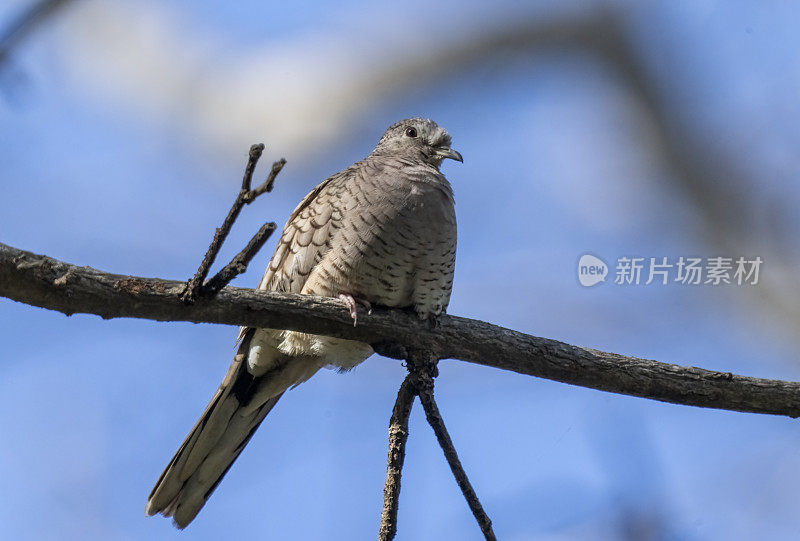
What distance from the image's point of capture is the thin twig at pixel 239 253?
2.37 meters

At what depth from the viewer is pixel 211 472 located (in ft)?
13.4

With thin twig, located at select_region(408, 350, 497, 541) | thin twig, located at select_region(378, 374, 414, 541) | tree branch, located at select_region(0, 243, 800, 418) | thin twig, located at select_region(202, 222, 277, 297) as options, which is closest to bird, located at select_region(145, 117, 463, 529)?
tree branch, located at select_region(0, 243, 800, 418)

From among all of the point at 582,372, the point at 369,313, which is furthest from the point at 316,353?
the point at 582,372

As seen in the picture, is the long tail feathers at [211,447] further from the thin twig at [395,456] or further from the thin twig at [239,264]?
the thin twig at [239,264]

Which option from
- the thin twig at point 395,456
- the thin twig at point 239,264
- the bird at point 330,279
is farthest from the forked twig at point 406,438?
the thin twig at point 239,264

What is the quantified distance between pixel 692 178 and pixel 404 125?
70.5 inches

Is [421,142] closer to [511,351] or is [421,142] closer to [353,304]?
[353,304]

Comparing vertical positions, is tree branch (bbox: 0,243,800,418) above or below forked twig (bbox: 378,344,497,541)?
above

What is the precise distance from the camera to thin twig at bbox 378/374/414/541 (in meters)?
2.83

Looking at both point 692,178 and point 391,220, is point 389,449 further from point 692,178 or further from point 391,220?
point 692,178

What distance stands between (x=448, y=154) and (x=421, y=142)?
23 centimetres

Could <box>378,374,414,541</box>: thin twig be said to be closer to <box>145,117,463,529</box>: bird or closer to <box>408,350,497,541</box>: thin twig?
<box>408,350,497,541</box>: thin twig

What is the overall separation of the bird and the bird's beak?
38 cm

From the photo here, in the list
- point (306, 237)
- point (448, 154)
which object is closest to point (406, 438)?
point (306, 237)
